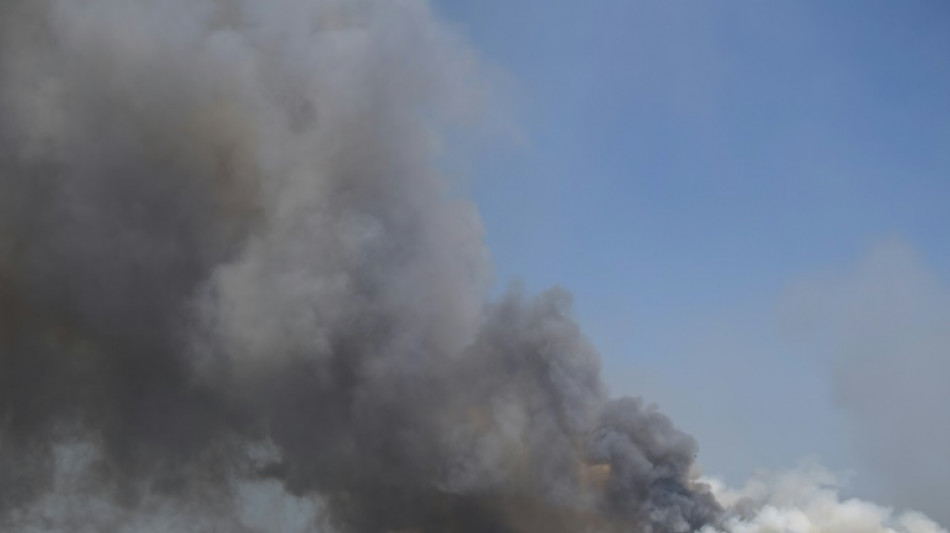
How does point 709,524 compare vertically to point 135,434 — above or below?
below

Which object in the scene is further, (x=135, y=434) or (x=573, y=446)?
(x=135, y=434)

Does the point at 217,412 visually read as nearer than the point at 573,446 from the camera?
No

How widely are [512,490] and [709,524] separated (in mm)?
14253

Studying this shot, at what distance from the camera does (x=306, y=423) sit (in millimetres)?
56781

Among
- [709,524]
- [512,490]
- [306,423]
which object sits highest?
[306,423]

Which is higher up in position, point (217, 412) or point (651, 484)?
point (217, 412)

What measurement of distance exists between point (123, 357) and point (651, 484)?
38522 mm

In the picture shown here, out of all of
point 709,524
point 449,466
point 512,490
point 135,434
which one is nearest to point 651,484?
point 709,524

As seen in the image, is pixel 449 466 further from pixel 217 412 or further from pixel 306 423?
pixel 217 412

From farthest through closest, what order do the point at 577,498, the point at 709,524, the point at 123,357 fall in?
the point at 123,357
the point at 577,498
the point at 709,524

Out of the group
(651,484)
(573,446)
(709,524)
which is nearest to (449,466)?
(573,446)

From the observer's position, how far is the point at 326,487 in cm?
5881

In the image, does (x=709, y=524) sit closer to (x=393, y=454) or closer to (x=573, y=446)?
(x=573, y=446)

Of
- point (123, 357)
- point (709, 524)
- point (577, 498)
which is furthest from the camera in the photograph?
point (123, 357)
